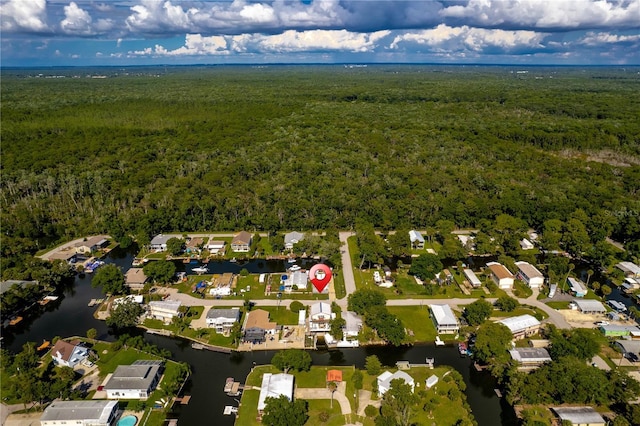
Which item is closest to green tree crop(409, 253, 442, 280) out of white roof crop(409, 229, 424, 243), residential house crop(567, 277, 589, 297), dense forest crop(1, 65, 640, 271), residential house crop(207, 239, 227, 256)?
white roof crop(409, 229, 424, 243)

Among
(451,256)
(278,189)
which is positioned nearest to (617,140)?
(451,256)

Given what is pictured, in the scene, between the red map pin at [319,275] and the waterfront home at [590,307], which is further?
the red map pin at [319,275]

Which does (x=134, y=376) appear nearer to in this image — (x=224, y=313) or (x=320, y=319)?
(x=224, y=313)

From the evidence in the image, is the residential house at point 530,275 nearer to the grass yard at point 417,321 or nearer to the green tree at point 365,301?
the grass yard at point 417,321

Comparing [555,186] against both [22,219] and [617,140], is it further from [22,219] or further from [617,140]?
[22,219]

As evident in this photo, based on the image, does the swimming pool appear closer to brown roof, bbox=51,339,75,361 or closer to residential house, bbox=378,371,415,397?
brown roof, bbox=51,339,75,361

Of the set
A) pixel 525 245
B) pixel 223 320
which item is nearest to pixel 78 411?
pixel 223 320

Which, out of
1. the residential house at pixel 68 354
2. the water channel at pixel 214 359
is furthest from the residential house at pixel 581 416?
the residential house at pixel 68 354
